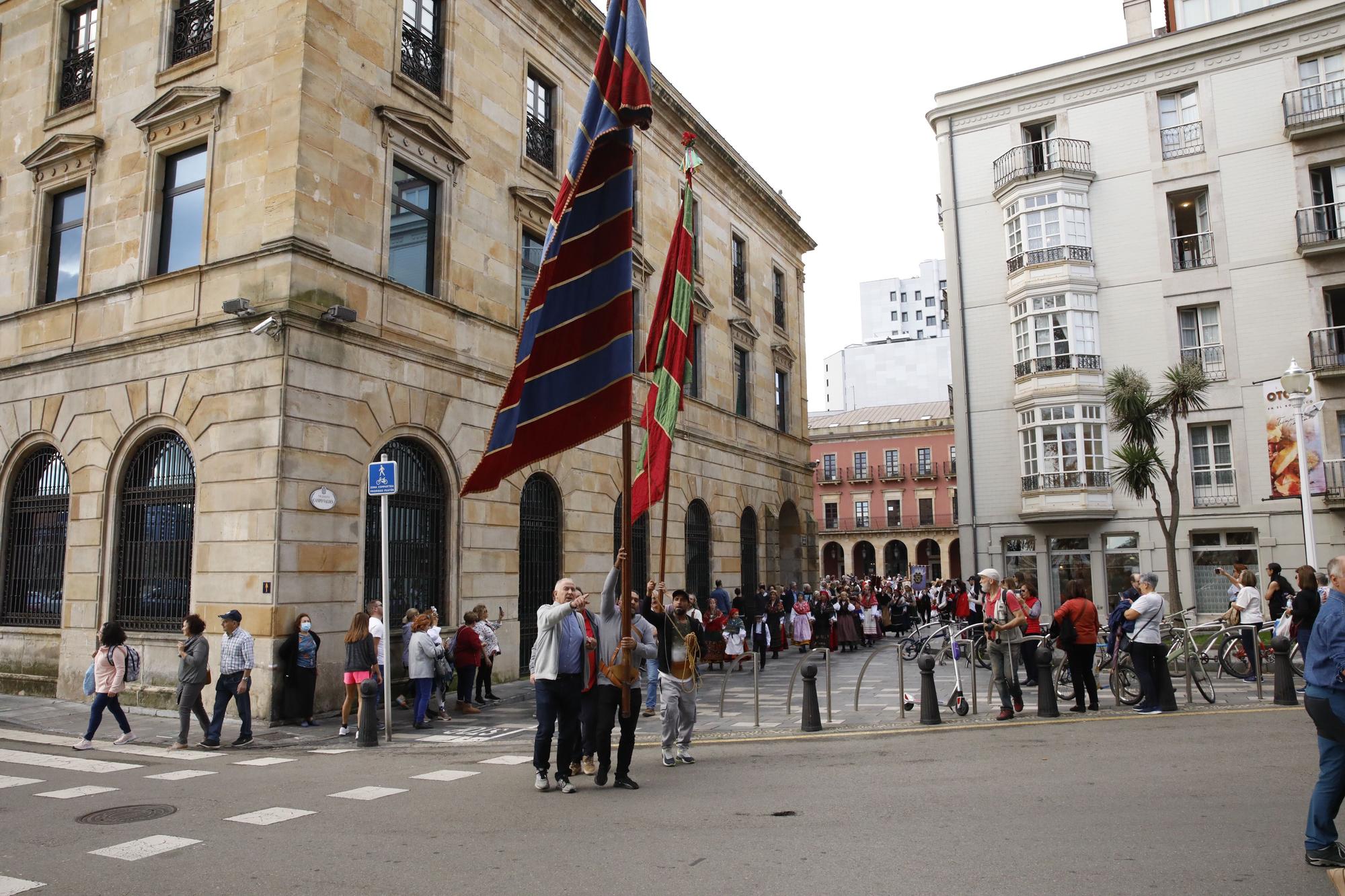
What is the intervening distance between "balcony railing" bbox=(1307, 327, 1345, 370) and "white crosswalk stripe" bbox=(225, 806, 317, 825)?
29.2m

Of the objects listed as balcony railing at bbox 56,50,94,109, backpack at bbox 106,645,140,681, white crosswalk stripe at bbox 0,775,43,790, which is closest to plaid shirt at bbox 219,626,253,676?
backpack at bbox 106,645,140,681

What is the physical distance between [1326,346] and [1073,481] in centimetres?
787

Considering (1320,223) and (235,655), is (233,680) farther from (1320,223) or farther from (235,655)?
(1320,223)

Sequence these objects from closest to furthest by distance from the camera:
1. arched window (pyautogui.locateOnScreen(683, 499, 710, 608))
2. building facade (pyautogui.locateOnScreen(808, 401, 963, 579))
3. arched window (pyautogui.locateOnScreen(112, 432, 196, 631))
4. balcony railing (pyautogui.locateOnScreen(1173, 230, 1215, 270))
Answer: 1. arched window (pyautogui.locateOnScreen(112, 432, 196, 631))
2. arched window (pyautogui.locateOnScreen(683, 499, 710, 608))
3. balcony railing (pyautogui.locateOnScreen(1173, 230, 1215, 270))
4. building facade (pyautogui.locateOnScreen(808, 401, 963, 579))

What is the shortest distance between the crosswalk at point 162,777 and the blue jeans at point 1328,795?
6.55 metres

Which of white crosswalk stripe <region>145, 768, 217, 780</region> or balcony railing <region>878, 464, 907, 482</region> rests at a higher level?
balcony railing <region>878, 464, 907, 482</region>

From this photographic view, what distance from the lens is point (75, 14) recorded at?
17.6m

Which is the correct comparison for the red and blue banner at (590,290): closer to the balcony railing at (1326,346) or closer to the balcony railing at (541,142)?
the balcony railing at (541,142)

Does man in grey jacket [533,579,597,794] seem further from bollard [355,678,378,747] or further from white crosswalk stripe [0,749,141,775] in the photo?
white crosswalk stripe [0,749,141,775]

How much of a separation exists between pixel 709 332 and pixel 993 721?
16.7 meters

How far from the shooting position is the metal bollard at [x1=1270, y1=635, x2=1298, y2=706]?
1185 cm

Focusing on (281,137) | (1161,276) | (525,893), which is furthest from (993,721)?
(1161,276)

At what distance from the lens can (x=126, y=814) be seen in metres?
7.43

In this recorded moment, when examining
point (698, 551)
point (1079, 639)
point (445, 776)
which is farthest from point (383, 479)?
point (698, 551)
